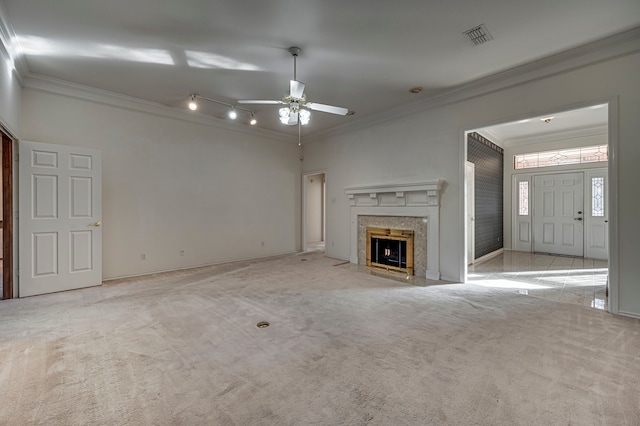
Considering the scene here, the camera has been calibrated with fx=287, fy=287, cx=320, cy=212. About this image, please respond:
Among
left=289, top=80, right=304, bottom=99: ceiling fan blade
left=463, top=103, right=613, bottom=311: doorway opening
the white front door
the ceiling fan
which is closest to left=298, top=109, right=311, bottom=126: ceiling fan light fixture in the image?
the ceiling fan

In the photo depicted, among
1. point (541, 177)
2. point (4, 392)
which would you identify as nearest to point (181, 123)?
point (4, 392)

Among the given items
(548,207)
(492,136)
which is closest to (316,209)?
(492,136)

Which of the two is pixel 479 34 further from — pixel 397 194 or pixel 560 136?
pixel 560 136

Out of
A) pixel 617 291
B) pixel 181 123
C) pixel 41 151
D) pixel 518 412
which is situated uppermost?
pixel 181 123

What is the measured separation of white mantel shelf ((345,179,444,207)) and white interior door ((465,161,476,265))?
1379mm

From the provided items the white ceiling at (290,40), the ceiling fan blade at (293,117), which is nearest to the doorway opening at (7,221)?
the white ceiling at (290,40)

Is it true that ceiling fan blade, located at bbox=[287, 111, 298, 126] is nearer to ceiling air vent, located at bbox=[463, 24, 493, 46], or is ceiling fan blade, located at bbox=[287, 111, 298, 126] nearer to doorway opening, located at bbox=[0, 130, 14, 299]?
ceiling air vent, located at bbox=[463, 24, 493, 46]

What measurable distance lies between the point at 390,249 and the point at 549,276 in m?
2.63

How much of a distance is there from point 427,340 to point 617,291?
2.40 meters

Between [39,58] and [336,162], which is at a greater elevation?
[39,58]

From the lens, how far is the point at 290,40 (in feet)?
10.3

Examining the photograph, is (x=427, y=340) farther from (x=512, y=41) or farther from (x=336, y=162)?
(x=336, y=162)

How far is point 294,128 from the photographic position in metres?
6.73

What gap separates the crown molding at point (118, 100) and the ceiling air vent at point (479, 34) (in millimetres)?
4553
